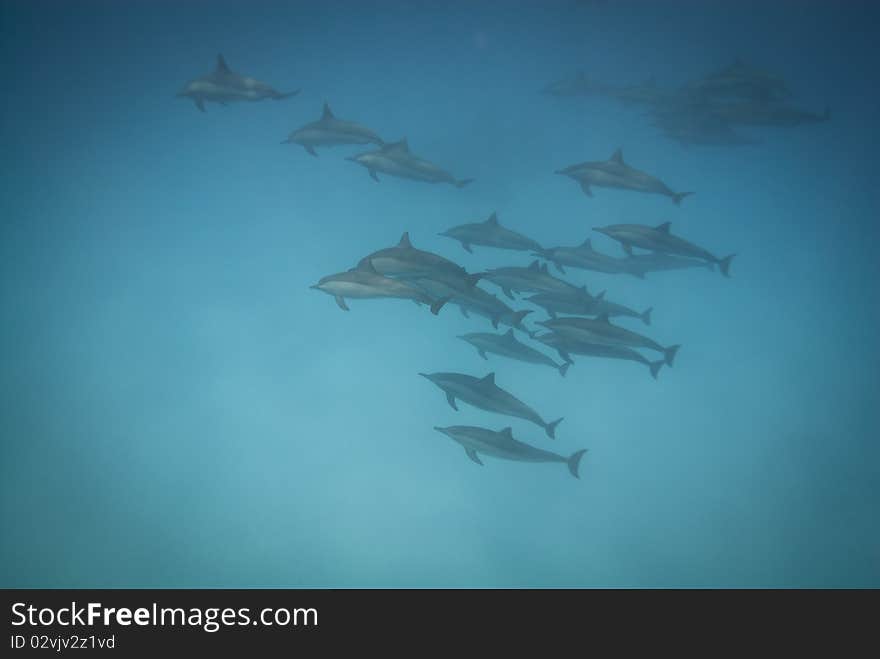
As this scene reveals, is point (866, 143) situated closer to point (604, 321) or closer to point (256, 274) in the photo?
point (604, 321)

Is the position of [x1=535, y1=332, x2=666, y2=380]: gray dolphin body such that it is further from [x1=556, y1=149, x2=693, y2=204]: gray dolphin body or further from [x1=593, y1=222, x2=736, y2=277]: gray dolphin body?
[x1=556, y1=149, x2=693, y2=204]: gray dolphin body

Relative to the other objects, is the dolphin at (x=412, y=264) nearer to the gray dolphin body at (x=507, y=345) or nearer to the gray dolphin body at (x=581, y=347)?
the gray dolphin body at (x=507, y=345)

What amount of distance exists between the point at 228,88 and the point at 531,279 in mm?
5015

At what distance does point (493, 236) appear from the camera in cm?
794

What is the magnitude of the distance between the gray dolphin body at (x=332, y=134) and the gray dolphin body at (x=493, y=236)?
5.83 ft

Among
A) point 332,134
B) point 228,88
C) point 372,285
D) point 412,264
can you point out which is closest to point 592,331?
point 412,264

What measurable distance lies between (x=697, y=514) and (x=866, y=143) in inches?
303

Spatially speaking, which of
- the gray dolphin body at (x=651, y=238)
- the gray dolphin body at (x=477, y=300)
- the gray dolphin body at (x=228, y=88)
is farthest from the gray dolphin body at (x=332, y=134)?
the gray dolphin body at (x=651, y=238)

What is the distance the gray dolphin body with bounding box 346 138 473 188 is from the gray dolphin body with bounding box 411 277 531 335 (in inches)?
82.9

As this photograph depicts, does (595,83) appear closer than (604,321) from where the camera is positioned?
No

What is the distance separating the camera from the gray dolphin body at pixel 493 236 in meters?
7.86

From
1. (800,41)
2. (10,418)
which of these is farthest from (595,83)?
(10,418)

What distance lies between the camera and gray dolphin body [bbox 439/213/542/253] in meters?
7.86

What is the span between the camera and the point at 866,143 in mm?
10523
